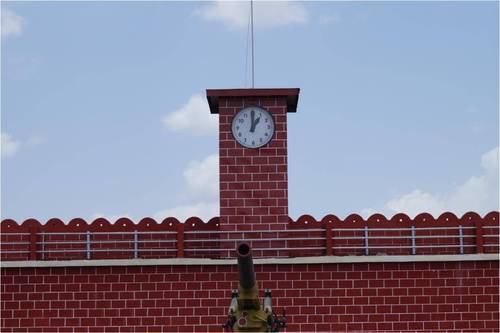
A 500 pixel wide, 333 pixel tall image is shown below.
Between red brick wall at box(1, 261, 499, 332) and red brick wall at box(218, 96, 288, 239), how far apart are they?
0.90m

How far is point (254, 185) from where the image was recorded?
1712 centimetres

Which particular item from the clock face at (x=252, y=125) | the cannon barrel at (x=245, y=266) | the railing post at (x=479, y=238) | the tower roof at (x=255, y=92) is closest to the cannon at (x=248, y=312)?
the cannon barrel at (x=245, y=266)

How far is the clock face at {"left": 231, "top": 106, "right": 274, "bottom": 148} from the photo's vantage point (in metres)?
17.2

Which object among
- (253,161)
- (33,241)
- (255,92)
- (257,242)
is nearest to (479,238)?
(257,242)

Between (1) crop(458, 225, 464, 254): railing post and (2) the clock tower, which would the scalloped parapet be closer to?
(1) crop(458, 225, 464, 254): railing post

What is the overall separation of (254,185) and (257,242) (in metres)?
1.06

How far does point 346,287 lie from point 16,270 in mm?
6083

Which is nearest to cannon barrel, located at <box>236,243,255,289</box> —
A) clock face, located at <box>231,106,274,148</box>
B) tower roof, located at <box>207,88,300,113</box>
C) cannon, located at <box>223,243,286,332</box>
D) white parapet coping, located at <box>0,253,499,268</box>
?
cannon, located at <box>223,243,286,332</box>

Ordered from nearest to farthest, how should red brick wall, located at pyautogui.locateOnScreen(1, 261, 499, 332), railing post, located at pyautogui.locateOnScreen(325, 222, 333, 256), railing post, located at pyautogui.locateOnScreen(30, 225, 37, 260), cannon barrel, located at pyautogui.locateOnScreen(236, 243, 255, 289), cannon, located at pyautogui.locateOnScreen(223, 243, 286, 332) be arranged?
cannon barrel, located at pyautogui.locateOnScreen(236, 243, 255, 289) → cannon, located at pyautogui.locateOnScreen(223, 243, 286, 332) → red brick wall, located at pyautogui.locateOnScreen(1, 261, 499, 332) → railing post, located at pyautogui.locateOnScreen(325, 222, 333, 256) → railing post, located at pyautogui.locateOnScreen(30, 225, 37, 260)

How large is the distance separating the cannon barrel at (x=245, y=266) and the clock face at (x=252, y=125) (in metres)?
4.50

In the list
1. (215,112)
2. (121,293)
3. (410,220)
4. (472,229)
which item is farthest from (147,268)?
(472,229)

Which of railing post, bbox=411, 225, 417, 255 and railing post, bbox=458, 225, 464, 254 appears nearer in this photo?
railing post, bbox=411, 225, 417, 255

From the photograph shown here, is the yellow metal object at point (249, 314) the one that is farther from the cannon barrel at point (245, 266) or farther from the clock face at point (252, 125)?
the clock face at point (252, 125)

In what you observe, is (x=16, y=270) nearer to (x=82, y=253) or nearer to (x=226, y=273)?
(x=82, y=253)
